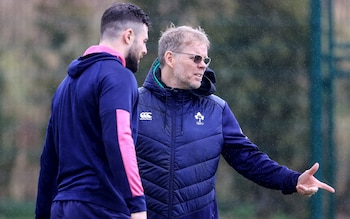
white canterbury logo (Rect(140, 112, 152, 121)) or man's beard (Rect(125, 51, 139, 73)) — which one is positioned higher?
man's beard (Rect(125, 51, 139, 73))

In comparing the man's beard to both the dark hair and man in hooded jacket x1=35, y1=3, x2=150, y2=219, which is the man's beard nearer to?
man in hooded jacket x1=35, y1=3, x2=150, y2=219

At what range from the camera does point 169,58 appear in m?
4.94

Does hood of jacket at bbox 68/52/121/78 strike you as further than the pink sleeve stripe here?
Yes

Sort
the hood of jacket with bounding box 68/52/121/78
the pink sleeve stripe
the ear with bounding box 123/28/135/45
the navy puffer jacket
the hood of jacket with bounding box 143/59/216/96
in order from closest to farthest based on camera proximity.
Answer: the pink sleeve stripe < the hood of jacket with bounding box 68/52/121/78 < the ear with bounding box 123/28/135/45 < the navy puffer jacket < the hood of jacket with bounding box 143/59/216/96

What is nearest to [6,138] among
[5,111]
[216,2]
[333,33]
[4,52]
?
[5,111]

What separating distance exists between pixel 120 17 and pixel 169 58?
72cm

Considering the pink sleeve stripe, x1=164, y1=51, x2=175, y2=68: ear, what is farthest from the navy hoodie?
x1=164, y1=51, x2=175, y2=68: ear

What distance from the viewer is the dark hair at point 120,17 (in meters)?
4.26

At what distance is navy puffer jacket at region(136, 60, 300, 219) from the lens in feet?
15.6

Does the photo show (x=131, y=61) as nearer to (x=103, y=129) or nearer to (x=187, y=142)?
(x=103, y=129)

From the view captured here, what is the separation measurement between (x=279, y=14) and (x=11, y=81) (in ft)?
7.56

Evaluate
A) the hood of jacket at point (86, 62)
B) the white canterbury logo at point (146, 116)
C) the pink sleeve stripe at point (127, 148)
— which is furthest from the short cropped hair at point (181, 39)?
the pink sleeve stripe at point (127, 148)

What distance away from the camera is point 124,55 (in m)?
4.24

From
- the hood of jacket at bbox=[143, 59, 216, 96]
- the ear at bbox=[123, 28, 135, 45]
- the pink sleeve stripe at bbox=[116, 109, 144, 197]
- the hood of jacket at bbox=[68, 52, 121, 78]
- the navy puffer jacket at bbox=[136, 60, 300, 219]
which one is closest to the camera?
the pink sleeve stripe at bbox=[116, 109, 144, 197]
